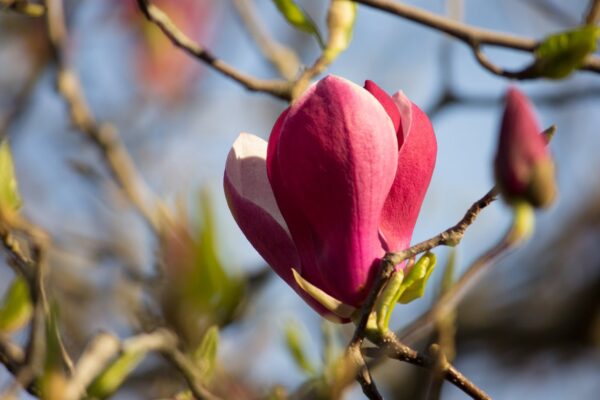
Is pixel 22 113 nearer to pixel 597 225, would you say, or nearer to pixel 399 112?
pixel 399 112

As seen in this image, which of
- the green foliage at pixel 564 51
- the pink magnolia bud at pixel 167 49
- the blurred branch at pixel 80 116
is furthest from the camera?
the pink magnolia bud at pixel 167 49

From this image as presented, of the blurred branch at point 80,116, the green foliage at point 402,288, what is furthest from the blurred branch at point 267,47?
the green foliage at point 402,288

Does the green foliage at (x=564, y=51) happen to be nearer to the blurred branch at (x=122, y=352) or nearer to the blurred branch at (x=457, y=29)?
the blurred branch at (x=457, y=29)

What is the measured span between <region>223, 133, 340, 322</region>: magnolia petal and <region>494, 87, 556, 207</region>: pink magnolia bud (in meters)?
0.25

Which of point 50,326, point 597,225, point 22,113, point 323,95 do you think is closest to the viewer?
point 50,326

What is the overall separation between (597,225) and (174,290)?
2918 mm

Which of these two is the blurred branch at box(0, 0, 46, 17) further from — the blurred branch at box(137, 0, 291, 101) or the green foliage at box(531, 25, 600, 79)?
the green foliage at box(531, 25, 600, 79)

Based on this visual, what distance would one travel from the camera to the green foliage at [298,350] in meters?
1.06

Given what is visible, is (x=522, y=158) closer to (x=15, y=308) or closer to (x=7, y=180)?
(x=7, y=180)

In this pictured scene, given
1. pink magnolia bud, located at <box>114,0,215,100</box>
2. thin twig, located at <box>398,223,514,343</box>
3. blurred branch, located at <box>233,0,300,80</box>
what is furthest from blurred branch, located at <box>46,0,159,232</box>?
pink magnolia bud, located at <box>114,0,215,100</box>

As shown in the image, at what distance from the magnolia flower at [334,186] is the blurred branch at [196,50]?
246 millimetres

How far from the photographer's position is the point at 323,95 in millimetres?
799

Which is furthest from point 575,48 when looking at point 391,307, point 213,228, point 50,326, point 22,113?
point 22,113

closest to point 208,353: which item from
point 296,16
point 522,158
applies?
point 522,158
